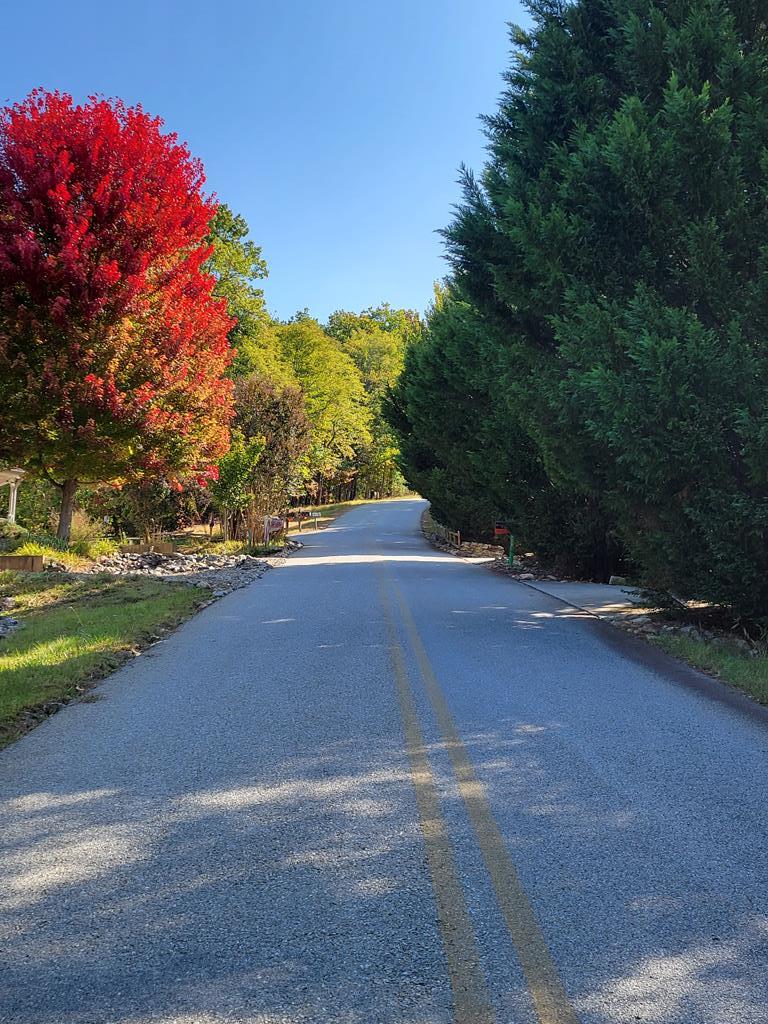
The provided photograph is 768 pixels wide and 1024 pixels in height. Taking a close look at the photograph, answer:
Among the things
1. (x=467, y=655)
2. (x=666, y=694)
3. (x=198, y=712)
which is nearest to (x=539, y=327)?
(x=467, y=655)

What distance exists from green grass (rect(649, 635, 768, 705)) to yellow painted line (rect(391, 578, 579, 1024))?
343cm

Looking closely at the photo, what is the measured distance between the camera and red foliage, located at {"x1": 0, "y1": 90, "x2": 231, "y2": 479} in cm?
1509

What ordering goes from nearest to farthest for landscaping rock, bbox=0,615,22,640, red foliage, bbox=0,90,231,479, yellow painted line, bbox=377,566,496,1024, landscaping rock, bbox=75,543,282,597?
1. yellow painted line, bbox=377,566,496,1024
2. landscaping rock, bbox=0,615,22,640
3. red foliage, bbox=0,90,231,479
4. landscaping rock, bbox=75,543,282,597

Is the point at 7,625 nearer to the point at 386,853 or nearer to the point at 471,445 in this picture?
the point at 386,853

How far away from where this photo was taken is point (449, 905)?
3.33 metres

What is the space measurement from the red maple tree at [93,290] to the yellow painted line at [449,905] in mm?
12410

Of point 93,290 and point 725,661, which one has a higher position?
point 93,290

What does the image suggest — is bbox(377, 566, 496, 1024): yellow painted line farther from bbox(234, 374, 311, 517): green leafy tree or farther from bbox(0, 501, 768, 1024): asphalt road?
bbox(234, 374, 311, 517): green leafy tree

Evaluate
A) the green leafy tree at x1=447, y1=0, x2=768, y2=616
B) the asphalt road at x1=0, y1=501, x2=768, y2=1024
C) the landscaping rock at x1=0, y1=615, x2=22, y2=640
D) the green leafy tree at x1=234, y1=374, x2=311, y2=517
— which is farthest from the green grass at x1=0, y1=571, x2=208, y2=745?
the green leafy tree at x1=234, y1=374, x2=311, y2=517

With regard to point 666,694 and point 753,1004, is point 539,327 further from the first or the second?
point 753,1004

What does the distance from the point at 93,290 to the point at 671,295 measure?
1071 cm

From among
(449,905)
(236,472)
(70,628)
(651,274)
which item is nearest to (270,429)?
(236,472)

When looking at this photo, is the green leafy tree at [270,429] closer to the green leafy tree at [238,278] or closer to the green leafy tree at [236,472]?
the green leafy tree at [236,472]

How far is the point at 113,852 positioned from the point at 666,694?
17.3 feet
